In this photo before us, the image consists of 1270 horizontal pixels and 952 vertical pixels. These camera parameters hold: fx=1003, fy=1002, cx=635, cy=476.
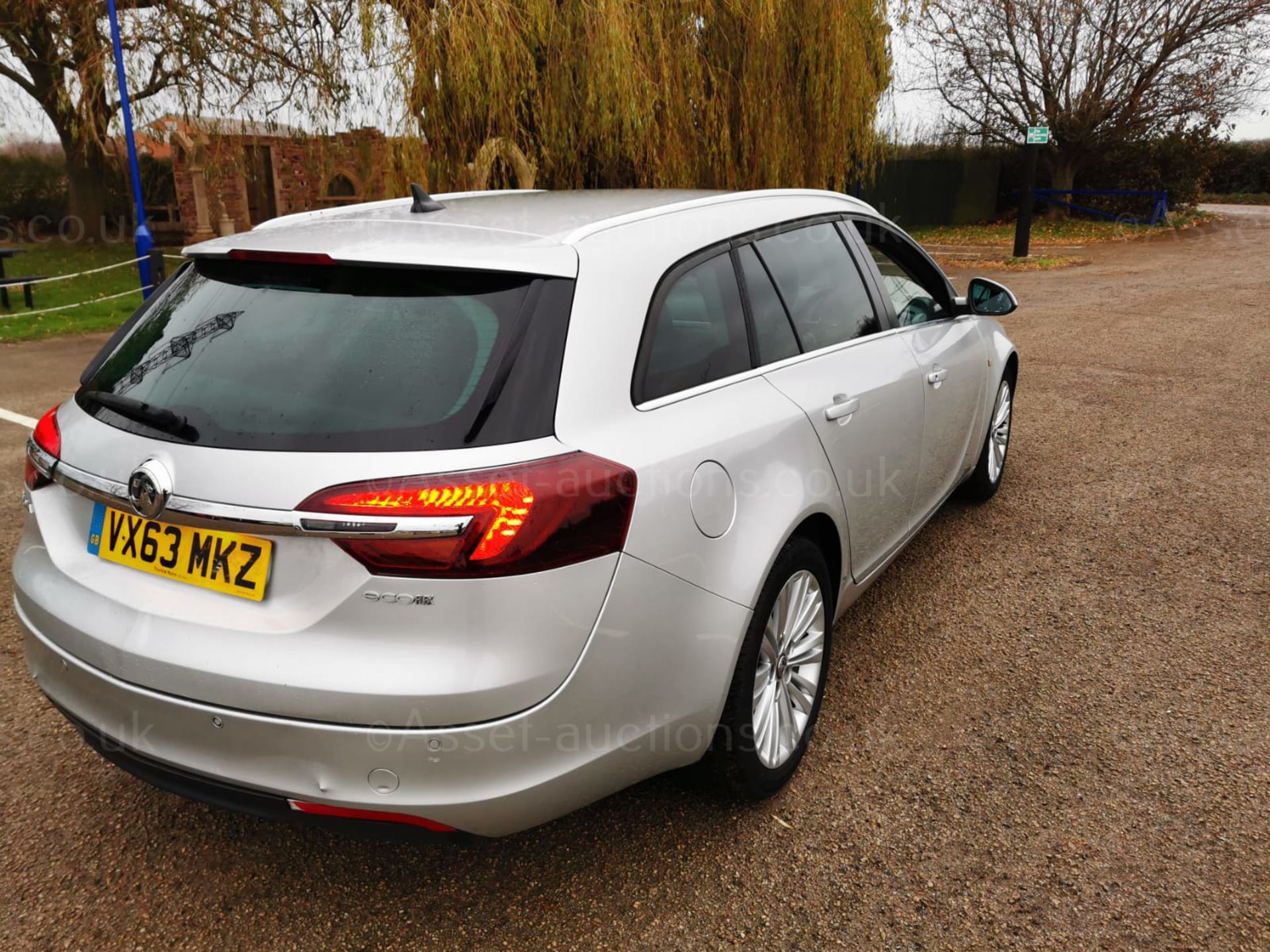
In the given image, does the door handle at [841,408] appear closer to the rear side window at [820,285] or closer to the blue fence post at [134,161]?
the rear side window at [820,285]

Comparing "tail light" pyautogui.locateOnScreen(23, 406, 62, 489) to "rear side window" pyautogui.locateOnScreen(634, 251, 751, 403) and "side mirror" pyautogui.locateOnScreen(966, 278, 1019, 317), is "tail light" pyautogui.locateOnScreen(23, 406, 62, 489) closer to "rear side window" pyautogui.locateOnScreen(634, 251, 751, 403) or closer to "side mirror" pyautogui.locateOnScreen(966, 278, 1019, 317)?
"rear side window" pyautogui.locateOnScreen(634, 251, 751, 403)

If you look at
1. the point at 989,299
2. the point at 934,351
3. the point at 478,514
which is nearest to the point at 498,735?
the point at 478,514

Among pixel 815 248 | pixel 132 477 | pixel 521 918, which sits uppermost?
pixel 815 248

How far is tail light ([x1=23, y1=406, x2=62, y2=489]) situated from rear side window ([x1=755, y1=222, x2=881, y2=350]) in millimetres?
1971

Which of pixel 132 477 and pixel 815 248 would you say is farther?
pixel 815 248

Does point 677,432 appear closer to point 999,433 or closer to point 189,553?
point 189,553

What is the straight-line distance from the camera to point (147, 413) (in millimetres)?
2236

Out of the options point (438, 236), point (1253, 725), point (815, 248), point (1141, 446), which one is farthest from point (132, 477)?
point (1141, 446)

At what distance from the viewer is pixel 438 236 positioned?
2.37 metres

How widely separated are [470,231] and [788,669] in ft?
4.79

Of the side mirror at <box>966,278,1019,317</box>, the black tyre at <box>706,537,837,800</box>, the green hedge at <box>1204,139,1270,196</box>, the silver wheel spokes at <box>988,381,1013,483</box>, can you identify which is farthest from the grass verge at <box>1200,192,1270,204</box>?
the black tyre at <box>706,537,837,800</box>

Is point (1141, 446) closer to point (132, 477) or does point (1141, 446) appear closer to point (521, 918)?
point (521, 918)

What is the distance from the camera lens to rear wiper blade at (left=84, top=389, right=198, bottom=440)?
215 centimetres

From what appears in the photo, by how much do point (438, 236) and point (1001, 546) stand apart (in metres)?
3.21
